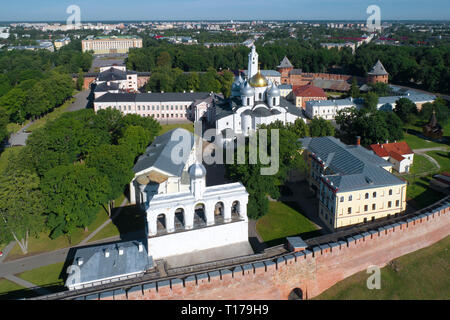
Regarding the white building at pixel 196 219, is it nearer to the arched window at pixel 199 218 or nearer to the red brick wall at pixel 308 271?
the arched window at pixel 199 218

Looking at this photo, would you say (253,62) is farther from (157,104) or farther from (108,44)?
(108,44)

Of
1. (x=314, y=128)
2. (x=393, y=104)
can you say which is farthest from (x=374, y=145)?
(x=393, y=104)

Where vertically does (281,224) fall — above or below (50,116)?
below

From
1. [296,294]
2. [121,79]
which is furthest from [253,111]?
[121,79]

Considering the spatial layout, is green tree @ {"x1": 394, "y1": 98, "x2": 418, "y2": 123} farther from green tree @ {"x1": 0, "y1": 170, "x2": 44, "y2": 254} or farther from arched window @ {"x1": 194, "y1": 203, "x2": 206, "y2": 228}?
green tree @ {"x1": 0, "y1": 170, "x2": 44, "y2": 254}

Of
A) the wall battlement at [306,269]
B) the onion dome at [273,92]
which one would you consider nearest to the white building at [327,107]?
the onion dome at [273,92]

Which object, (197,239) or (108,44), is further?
(108,44)
